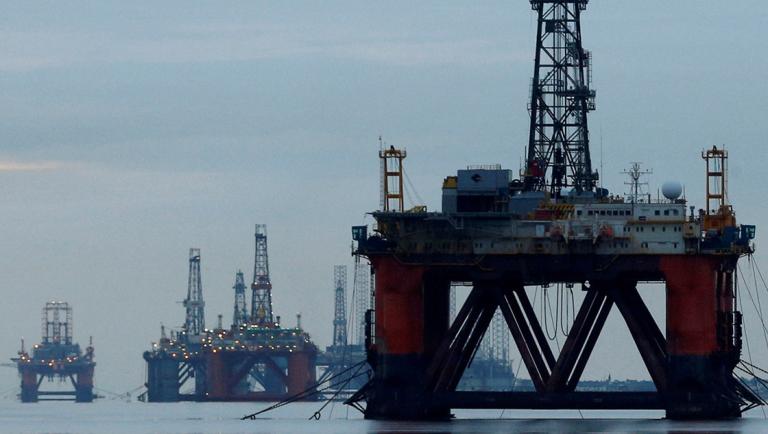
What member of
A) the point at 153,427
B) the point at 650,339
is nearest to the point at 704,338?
the point at 650,339

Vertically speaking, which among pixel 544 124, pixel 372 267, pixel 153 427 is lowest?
pixel 153 427

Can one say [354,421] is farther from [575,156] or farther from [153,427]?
[575,156]

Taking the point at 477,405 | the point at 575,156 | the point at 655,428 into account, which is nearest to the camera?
the point at 655,428

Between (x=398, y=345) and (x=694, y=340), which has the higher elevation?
(x=694, y=340)

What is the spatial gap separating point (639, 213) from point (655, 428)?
9.36 metres

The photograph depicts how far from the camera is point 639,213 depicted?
84312 mm

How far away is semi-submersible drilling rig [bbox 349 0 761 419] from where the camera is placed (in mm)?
83750

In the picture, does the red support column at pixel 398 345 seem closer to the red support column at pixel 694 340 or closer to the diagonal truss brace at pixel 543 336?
the diagonal truss brace at pixel 543 336

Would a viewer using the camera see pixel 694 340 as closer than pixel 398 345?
Yes

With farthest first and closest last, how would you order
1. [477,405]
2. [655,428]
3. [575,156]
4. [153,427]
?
[153,427] → [575,156] → [477,405] → [655,428]

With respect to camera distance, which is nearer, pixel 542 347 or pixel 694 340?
pixel 694 340

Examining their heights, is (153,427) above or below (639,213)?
below

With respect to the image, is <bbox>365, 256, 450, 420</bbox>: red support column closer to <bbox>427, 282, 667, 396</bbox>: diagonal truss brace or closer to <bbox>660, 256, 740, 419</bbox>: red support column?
<bbox>427, 282, 667, 396</bbox>: diagonal truss brace

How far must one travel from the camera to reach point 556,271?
8488 centimetres
